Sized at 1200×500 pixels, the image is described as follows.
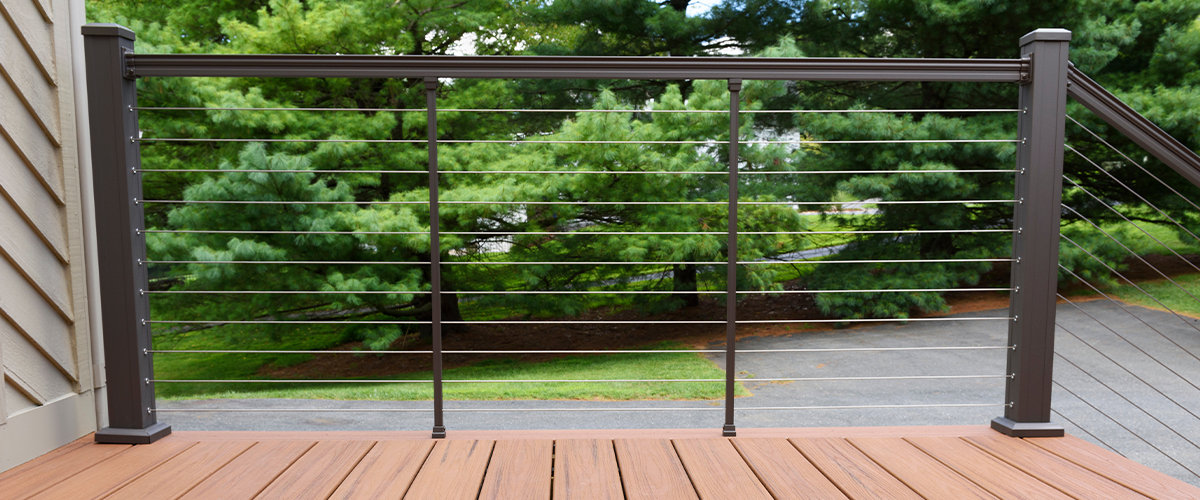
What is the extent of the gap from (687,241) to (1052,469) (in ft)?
15.6

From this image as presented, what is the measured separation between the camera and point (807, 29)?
319 inches

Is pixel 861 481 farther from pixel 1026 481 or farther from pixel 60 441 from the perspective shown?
pixel 60 441

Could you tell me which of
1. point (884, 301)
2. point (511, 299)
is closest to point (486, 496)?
point (511, 299)

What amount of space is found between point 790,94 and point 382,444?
24.3 ft

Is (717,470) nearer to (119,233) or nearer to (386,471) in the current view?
(386,471)

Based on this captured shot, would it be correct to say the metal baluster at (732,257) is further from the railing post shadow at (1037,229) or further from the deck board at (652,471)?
the railing post shadow at (1037,229)

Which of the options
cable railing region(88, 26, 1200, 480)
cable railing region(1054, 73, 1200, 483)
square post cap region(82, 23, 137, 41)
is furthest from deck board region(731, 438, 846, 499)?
square post cap region(82, 23, 137, 41)

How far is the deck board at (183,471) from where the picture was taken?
1.55 metres

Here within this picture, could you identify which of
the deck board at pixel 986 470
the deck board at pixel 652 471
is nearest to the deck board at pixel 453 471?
the deck board at pixel 652 471

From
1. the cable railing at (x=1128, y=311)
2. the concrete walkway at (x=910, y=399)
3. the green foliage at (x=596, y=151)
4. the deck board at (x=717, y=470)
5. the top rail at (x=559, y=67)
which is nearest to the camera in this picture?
the deck board at (x=717, y=470)

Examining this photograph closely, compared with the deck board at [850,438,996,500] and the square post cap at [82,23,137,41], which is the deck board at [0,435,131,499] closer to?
the square post cap at [82,23,137,41]

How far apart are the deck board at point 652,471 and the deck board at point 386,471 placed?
20.0 inches

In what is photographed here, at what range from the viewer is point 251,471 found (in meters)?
1.67

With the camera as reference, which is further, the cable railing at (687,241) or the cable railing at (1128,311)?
the cable railing at (1128,311)
